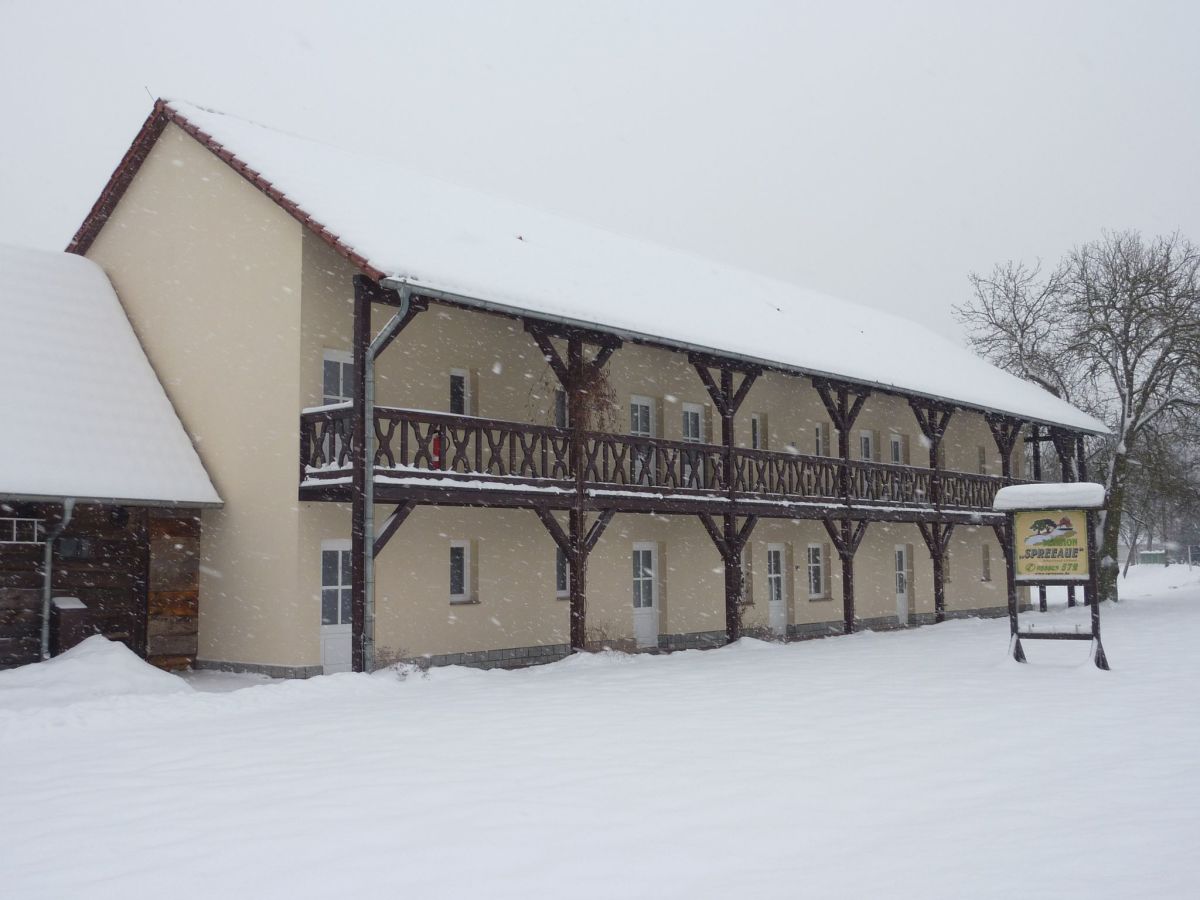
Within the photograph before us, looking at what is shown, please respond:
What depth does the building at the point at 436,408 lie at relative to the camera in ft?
45.7

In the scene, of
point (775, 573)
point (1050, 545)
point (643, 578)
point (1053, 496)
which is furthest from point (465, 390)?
point (775, 573)

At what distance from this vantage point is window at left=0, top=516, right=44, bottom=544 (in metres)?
13.5

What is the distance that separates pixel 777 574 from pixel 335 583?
34.3ft

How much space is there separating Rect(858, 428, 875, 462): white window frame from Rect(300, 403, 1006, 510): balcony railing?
131cm

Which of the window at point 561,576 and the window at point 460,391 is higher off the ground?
the window at point 460,391

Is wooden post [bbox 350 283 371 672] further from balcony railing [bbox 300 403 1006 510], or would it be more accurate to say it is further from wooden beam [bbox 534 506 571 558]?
wooden beam [bbox 534 506 571 558]

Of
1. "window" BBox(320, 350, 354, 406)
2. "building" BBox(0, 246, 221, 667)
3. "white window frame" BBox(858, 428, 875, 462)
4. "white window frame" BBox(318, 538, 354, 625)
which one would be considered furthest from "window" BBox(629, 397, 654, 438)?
"building" BBox(0, 246, 221, 667)

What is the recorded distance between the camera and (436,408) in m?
15.8

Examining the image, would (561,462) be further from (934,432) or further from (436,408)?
(934,432)

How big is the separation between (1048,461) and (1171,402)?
14.5m

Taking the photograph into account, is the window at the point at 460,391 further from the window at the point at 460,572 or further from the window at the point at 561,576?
the window at the point at 561,576

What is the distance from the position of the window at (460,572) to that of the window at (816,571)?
31.1 feet

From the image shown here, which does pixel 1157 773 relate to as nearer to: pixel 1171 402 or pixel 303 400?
pixel 303 400

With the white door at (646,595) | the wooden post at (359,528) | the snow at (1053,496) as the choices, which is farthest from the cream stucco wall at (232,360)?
the snow at (1053,496)
